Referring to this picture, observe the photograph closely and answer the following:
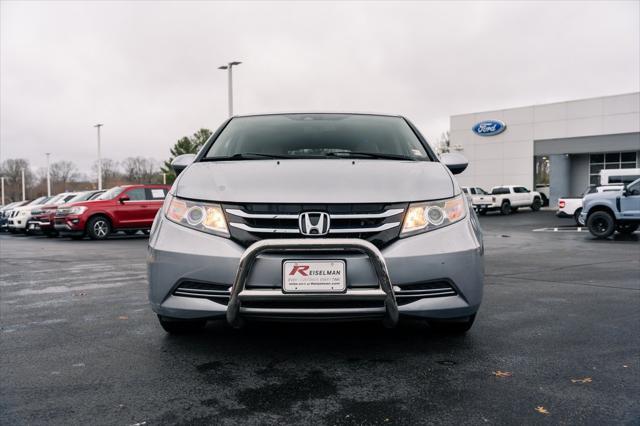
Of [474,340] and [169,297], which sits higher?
[169,297]

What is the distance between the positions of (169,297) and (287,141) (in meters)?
1.76

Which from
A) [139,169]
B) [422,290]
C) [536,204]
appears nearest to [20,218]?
[422,290]

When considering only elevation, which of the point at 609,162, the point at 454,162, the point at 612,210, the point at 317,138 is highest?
the point at 609,162

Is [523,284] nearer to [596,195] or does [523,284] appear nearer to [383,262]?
[383,262]

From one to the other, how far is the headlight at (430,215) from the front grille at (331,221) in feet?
0.25

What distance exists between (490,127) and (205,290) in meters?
37.7

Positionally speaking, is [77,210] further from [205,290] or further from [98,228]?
[205,290]

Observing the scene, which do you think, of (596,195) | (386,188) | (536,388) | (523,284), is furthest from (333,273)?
(596,195)

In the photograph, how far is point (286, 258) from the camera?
10.1 feet

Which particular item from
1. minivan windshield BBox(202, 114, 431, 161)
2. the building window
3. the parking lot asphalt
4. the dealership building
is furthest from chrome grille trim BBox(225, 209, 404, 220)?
the building window

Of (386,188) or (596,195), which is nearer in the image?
(386,188)

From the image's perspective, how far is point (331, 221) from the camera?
10.4 ft

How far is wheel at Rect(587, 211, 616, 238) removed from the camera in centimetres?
1527

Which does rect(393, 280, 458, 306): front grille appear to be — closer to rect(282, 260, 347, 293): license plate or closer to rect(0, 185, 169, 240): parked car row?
rect(282, 260, 347, 293): license plate
